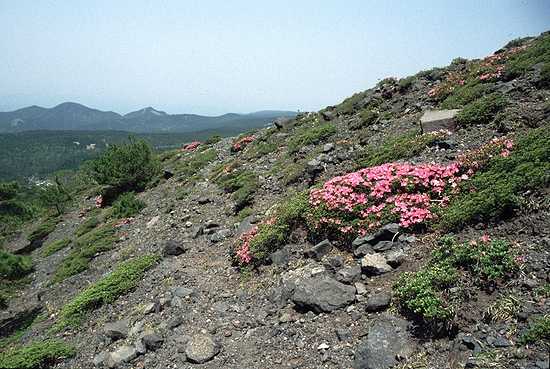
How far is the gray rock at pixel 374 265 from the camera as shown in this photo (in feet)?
30.5

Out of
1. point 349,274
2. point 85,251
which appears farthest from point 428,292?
point 85,251

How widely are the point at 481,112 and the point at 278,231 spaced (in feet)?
32.0

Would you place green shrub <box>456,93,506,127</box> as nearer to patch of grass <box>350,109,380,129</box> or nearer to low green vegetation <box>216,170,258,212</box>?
patch of grass <box>350,109,380,129</box>

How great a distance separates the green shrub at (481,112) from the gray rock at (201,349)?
12.7 m

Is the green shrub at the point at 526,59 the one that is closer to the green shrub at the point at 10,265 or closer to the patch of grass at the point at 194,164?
the patch of grass at the point at 194,164

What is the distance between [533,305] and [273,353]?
520 centimetres

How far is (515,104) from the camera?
15.1m

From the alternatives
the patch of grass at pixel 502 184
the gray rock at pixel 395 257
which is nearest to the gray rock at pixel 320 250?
the gray rock at pixel 395 257

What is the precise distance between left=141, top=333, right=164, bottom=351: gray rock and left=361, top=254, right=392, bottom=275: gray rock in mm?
5629

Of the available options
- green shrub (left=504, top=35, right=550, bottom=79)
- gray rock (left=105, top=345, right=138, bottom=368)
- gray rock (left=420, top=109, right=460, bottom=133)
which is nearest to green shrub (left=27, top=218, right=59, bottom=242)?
gray rock (left=105, top=345, right=138, bottom=368)

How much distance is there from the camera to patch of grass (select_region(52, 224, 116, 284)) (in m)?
19.1

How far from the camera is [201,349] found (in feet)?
29.2

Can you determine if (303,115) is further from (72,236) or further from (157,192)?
(72,236)

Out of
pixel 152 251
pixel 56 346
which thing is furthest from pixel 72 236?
pixel 56 346
